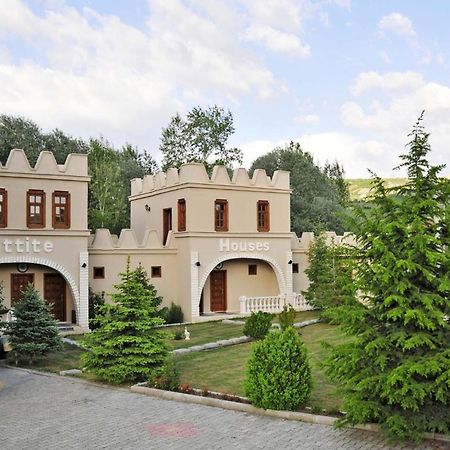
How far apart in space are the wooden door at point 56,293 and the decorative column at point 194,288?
17.5ft

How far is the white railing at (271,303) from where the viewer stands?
25844 mm

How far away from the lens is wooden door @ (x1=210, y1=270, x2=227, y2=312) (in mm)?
26250

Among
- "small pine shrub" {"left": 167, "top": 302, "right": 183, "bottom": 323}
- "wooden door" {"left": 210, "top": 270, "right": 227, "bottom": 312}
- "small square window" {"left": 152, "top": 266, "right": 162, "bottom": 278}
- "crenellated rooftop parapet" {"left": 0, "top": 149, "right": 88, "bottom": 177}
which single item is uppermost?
Result: "crenellated rooftop parapet" {"left": 0, "top": 149, "right": 88, "bottom": 177}

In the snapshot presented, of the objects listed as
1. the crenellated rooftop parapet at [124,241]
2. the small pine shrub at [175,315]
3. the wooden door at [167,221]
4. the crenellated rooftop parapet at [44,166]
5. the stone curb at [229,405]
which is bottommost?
the stone curb at [229,405]

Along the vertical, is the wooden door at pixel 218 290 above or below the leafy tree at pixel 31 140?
below

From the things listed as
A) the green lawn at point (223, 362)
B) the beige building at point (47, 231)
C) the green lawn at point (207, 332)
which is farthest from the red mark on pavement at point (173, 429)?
the beige building at point (47, 231)

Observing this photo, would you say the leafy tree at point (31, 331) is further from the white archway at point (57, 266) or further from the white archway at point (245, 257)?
the white archway at point (245, 257)

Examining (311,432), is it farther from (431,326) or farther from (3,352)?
(3,352)

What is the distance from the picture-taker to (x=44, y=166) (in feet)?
72.3

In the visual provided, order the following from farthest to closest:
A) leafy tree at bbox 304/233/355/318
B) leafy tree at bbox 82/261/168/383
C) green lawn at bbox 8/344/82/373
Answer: leafy tree at bbox 304/233/355/318 → green lawn at bbox 8/344/82/373 → leafy tree at bbox 82/261/168/383

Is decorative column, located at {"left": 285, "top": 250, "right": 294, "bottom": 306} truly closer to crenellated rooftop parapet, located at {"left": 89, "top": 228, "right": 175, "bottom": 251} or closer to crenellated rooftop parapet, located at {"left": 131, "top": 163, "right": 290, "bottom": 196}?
crenellated rooftop parapet, located at {"left": 131, "top": 163, "right": 290, "bottom": 196}

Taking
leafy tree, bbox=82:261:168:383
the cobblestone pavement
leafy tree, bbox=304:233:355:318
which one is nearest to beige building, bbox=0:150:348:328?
leafy tree, bbox=304:233:355:318

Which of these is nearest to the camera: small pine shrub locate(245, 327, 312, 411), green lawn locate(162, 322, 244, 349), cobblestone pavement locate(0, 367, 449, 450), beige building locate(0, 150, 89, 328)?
cobblestone pavement locate(0, 367, 449, 450)

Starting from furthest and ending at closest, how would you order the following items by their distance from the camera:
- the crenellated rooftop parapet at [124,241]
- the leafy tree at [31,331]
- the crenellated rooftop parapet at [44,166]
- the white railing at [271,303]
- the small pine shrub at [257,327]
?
the white railing at [271,303] < the crenellated rooftop parapet at [124,241] < the crenellated rooftop parapet at [44,166] < the small pine shrub at [257,327] < the leafy tree at [31,331]
